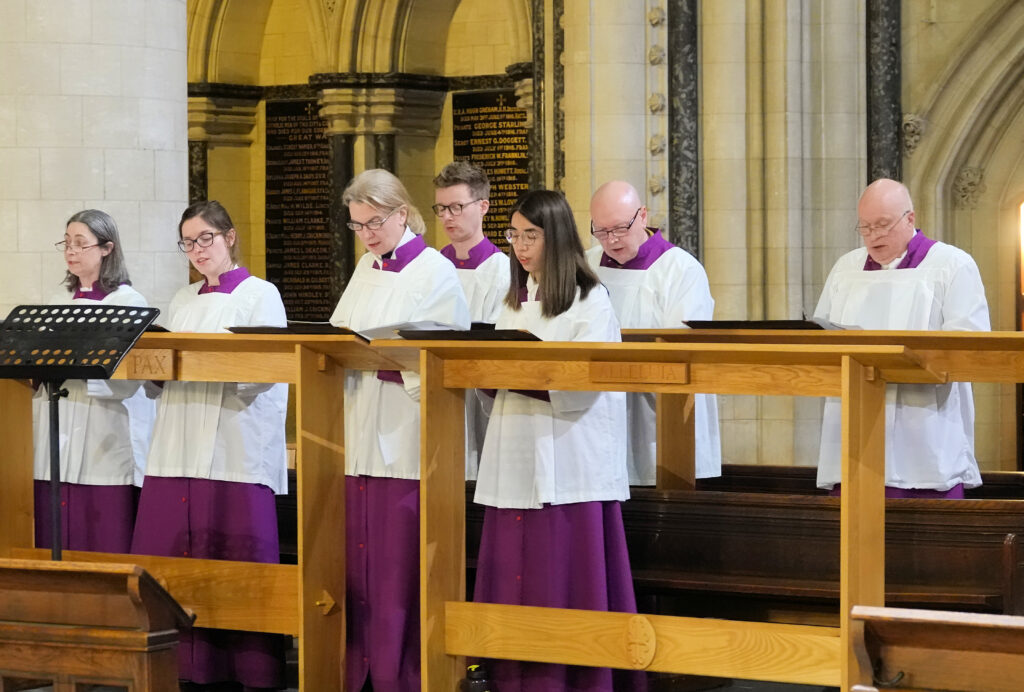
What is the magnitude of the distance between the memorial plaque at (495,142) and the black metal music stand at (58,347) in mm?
7543

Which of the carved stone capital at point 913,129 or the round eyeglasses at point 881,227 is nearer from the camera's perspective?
the round eyeglasses at point 881,227

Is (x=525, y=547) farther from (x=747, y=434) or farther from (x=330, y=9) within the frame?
(x=330, y=9)

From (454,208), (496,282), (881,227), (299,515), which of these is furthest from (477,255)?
(299,515)

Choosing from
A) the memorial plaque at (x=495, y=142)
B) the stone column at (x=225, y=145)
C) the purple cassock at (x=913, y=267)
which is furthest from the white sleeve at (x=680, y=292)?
the stone column at (x=225, y=145)

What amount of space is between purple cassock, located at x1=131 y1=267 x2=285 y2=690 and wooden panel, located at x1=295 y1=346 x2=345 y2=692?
440 millimetres

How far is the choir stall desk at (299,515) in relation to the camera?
5.40 meters

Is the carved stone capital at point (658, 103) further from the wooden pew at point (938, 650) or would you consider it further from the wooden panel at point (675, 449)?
the wooden pew at point (938, 650)

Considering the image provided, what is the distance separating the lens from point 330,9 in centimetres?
1355

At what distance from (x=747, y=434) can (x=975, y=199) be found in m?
1.82

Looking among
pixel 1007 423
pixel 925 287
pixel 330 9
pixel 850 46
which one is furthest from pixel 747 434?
pixel 330 9

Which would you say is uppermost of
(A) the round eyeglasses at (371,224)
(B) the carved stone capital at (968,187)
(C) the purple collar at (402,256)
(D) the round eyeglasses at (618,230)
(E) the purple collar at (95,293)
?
(B) the carved stone capital at (968,187)

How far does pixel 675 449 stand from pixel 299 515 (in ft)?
5.65

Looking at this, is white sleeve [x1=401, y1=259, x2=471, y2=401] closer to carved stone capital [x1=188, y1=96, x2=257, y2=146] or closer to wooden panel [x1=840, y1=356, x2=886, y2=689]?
wooden panel [x1=840, y1=356, x2=886, y2=689]

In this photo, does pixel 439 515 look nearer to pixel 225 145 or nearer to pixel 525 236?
pixel 525 236
